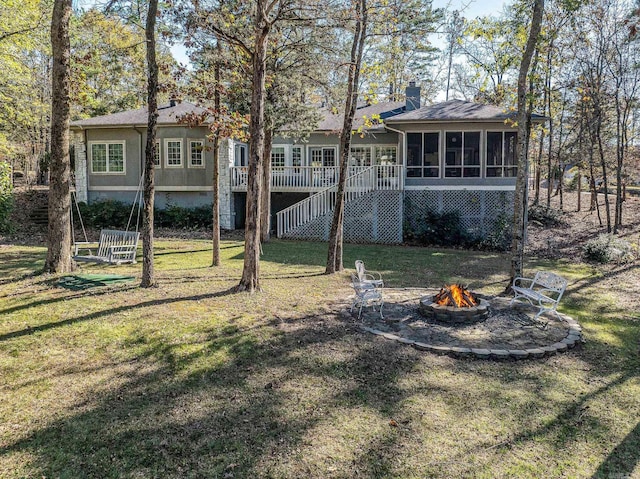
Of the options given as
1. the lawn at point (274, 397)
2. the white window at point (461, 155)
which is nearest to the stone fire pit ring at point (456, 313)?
the lawn at point (274, 397)

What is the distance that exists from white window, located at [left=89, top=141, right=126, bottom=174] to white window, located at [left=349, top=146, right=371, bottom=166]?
434 inches

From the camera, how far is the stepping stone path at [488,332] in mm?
6086

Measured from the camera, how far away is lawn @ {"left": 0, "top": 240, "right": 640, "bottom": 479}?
3.64 m

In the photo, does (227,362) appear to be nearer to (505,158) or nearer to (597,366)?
(597,366)

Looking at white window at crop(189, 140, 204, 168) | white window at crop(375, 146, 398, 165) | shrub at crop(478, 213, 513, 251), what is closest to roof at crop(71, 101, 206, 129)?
white window at crop(189, 140, 204, 168)

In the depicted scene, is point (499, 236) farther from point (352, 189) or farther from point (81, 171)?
point (81, 171)

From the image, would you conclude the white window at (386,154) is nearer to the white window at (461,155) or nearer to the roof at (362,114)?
the roof at (362,114)

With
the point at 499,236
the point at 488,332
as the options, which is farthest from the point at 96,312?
the point at 499,236

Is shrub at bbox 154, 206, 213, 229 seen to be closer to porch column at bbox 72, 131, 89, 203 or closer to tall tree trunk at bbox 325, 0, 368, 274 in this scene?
porch column at bbox 72, 131, 89, 203

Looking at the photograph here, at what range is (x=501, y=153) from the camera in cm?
1891

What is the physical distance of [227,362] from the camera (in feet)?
17.8

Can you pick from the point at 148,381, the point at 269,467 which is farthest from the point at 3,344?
the point at 269,467

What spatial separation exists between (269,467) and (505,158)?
18272 mm

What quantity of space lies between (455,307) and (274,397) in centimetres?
385
